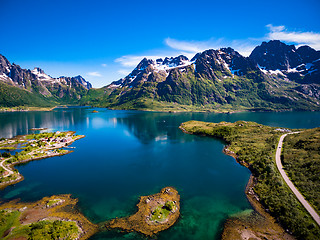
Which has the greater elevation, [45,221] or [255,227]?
[45,221]

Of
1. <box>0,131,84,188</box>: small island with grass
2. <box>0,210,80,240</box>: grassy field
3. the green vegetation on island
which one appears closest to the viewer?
<box>0,210,80,240</box>: grassy field

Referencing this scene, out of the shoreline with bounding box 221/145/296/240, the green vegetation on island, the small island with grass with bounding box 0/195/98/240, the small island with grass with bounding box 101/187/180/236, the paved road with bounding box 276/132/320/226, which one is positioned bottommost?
the shoreline with bounding box 221/145/296/240

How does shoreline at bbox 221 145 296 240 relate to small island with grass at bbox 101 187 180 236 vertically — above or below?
below

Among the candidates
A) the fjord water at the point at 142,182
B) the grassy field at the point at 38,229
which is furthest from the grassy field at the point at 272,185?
the grassy field at the point at 38,229

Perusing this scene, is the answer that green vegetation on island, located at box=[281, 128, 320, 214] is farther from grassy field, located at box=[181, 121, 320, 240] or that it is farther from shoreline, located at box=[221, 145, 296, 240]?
shoreline, located at box=[221, 145, 296, 240]

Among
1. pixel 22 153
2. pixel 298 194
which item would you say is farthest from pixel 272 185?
pixel 22 153

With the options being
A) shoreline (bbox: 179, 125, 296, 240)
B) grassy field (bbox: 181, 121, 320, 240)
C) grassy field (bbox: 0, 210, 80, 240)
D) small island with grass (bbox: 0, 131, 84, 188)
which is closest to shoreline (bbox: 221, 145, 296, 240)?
shoreline (bbox: 179, 125, 296, 240)

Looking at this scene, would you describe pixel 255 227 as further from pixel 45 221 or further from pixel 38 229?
pixel 45 221

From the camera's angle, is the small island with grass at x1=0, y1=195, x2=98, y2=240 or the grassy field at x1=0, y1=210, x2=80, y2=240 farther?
the small island with grass at x1=0, y1=195, x2=98, y2=240

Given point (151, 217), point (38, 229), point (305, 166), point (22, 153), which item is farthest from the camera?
point (22, 153)
